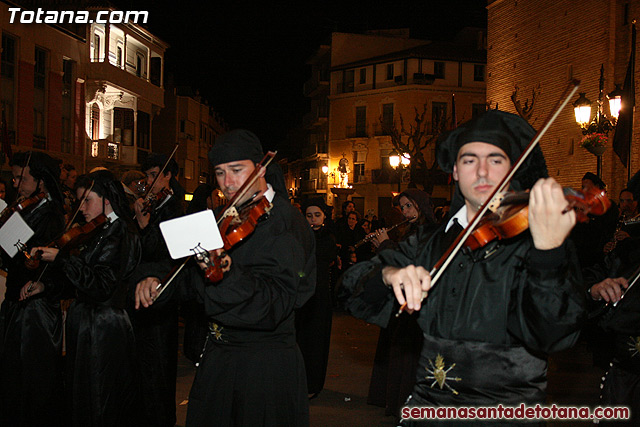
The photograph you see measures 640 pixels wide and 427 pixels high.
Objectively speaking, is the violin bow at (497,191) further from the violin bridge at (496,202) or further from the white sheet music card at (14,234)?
the white sheet music card at (14,234)

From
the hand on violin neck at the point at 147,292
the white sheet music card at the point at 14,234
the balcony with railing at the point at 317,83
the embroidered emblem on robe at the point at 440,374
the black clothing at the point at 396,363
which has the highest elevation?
the balcony with railing at the point at 317,83

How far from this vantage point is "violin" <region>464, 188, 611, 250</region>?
218cm

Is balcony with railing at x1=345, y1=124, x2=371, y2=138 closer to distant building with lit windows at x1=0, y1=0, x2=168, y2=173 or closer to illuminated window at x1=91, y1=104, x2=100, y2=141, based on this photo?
distant building with lit windows at x1=0, y1=0, x2=168, y2=173

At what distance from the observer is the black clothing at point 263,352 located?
3.37 m

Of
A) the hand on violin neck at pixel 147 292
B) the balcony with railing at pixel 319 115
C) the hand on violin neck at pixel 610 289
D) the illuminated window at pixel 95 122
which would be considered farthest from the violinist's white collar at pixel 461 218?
the balcony with railing at pixel 319 115

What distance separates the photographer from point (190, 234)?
111 inches

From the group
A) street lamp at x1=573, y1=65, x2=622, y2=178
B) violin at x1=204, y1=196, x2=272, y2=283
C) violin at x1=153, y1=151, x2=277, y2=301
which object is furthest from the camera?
street lamp at x1=573, y1=65, x2=622, y2=178

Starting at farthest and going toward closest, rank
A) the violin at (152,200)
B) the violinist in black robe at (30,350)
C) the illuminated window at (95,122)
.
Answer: the illuminated window at (95,122), the violin at (152,200), the violinist in black robe at (30,350)

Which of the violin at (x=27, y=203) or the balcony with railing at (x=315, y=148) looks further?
the balcony with railing at (x=315, y=148)

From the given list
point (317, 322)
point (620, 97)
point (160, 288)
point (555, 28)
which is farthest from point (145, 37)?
point (160, 288)

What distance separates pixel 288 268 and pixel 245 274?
1.00ft

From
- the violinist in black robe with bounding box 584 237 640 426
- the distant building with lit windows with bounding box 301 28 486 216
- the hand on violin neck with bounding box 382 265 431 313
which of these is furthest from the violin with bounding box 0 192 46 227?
the distant building with lit windows with bounding box 301 28 486 216

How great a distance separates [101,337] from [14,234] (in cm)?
121

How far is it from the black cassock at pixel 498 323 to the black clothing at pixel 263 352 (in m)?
0.87
